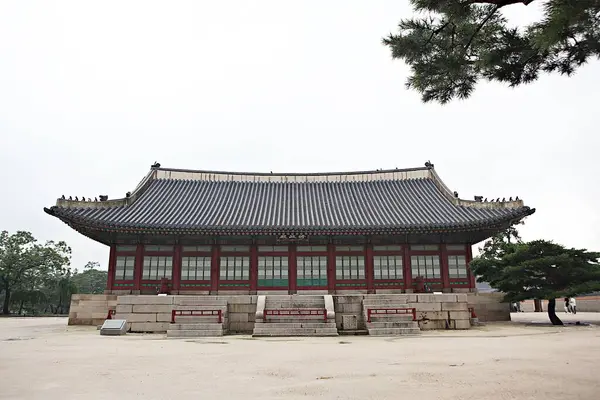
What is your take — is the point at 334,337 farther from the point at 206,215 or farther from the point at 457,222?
the point at 206,215

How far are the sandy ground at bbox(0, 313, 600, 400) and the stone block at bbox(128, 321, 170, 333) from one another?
6.17 m

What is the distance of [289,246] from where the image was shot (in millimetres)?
26047

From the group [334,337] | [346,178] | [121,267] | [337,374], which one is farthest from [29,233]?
[337,374]

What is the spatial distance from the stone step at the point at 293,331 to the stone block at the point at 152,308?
188 inches

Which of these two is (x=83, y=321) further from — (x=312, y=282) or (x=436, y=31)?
(x=436, y=31)

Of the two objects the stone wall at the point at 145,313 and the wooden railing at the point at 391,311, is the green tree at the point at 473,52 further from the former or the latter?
the stone wall at the point at 145,313

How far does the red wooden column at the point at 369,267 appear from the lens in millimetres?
25391

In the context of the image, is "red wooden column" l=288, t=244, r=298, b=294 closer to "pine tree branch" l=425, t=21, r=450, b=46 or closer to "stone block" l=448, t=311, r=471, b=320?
"stone block" l=448, t=311, r=471, b=320

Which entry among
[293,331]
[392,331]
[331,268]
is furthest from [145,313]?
[331,268]

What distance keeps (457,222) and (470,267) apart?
2608mm

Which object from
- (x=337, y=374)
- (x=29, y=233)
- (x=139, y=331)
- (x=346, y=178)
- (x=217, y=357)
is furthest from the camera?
(x=29, y=233)

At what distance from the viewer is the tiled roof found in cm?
2423

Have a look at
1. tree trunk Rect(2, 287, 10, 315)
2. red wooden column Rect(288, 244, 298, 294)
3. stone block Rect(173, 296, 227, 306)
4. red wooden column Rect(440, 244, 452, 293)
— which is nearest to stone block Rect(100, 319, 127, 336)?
stone block Rect(173, 296, 227, 306)

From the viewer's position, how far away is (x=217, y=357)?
1059cm
